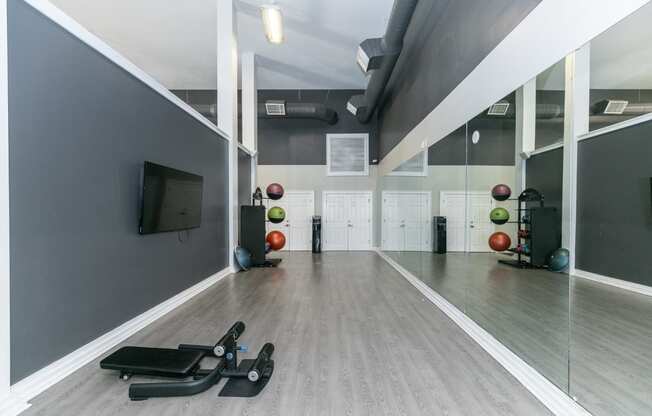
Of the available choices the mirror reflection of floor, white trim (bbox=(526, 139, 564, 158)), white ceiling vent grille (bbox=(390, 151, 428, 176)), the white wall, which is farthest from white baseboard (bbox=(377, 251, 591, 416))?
white ceiling vent grille (bbox=(390, 151, 428, 176))

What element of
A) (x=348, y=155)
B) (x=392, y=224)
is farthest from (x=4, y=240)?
(x=348, y=155)

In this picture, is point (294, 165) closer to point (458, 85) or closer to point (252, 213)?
point (252, 213)

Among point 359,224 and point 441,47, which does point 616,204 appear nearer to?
point 441,47

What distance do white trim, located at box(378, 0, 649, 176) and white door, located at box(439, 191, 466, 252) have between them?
86 cm

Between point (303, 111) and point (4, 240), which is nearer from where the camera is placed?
point (4, 240)

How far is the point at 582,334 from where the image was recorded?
1.96 m

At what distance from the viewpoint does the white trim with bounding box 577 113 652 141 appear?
1.49 meters

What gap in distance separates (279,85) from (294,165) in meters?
2.35

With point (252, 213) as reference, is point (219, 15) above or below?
above

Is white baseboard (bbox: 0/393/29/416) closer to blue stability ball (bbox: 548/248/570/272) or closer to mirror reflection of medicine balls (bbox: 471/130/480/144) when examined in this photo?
blue stability ball (bbox: 548/248/570/272)

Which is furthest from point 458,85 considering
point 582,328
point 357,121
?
point 357,121

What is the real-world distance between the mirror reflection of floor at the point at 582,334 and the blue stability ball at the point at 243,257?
14.5 feet

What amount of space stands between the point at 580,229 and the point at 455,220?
1.90 m

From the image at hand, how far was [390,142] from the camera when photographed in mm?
7906
